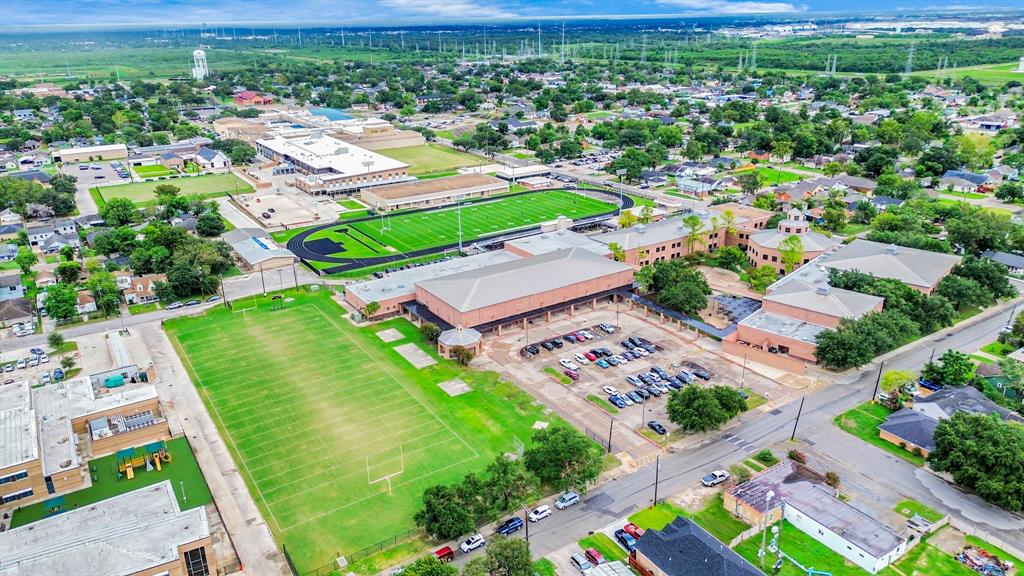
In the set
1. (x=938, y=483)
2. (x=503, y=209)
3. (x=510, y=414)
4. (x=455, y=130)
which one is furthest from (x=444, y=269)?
(x=455, y=130)

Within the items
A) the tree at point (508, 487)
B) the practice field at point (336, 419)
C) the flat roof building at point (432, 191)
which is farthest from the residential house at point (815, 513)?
the flat roof building at point (432, 191)

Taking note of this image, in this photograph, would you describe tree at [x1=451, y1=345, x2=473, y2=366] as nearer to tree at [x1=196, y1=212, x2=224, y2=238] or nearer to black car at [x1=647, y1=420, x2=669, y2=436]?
black car at [x1=647, y1=420, x2=669, y2=436]

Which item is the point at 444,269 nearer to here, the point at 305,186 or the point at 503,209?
the point at 503,209

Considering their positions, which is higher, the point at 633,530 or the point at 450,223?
the point at 450,223

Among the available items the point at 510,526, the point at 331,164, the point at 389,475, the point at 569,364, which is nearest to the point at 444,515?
the point at 510,526

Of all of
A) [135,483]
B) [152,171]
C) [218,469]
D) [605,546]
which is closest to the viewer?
[605,546]

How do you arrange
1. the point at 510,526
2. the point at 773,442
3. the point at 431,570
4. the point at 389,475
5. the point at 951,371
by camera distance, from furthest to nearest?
the point at 951,371 < the point at 773,442 < the point at 389,475 < the point at 510,526 < the point at 431,570

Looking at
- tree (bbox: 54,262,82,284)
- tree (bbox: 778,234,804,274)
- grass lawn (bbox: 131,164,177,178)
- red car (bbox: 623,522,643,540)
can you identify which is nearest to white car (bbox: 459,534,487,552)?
red car (bbox: 623,522,643,540)

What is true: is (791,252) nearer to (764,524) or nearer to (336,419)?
(764,524)
